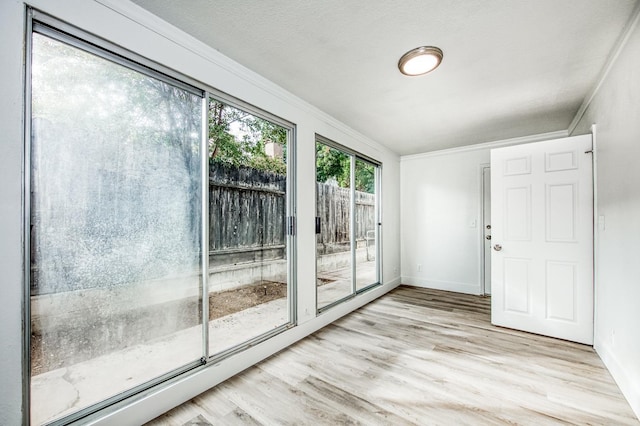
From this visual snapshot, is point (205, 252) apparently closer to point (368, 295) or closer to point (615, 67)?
point (368, 295)

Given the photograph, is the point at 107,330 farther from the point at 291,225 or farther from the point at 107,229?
the point at 291,225

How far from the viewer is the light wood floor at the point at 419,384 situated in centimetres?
169

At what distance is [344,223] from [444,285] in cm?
225

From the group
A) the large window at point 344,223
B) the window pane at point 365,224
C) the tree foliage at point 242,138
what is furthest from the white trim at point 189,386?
the tree foliage at point 242,138

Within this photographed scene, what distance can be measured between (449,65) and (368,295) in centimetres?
298

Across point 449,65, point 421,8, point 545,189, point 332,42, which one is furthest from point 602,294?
point 332,42

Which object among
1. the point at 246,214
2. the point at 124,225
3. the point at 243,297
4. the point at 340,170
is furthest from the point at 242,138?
the point at 340,170

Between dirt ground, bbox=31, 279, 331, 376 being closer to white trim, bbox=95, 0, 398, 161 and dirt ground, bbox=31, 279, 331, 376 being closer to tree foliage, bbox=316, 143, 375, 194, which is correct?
tree foliage, bbox=316, 143, 375, 194

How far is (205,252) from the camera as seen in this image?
197 centimetres

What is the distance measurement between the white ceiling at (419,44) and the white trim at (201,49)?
0.05 m

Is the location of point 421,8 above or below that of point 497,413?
above

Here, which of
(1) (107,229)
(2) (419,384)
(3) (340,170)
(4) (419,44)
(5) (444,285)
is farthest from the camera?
(5) (444,285)

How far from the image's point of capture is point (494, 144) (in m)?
4.27

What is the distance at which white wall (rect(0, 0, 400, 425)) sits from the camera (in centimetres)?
119
